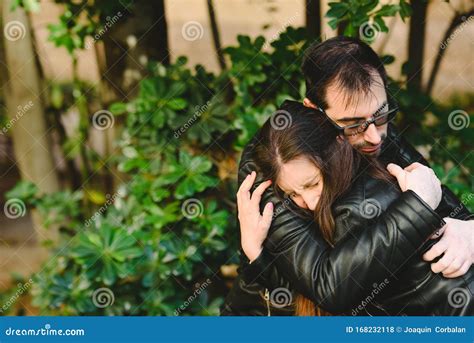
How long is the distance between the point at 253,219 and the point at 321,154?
39 centimetres

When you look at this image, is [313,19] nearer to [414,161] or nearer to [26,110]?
[414,161]

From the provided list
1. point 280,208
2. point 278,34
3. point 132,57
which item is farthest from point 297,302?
point 132,57

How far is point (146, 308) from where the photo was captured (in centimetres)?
372

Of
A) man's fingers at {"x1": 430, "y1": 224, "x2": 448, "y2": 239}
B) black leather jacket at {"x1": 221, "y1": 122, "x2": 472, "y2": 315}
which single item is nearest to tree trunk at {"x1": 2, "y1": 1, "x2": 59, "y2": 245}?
black leather jacket at {"x1": 221, "y1": 122, "x2": 472, "y2": 315}

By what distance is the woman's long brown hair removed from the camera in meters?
2.70

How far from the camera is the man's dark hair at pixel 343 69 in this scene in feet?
9.37

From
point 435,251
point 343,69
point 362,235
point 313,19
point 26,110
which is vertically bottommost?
point 26,110

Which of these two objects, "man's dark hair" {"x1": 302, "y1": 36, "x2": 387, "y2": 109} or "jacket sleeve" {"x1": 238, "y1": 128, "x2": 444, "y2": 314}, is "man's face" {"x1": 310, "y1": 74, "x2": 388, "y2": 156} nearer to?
"man's dark hair" {"x1": 302, "y1": 36, "x2": 387, "y2": 109}

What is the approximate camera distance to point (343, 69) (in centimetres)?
288

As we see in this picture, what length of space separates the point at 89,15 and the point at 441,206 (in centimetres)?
220

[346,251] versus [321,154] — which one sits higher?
[321,154]

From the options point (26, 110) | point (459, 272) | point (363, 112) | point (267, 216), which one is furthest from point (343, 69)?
point (26, 110)

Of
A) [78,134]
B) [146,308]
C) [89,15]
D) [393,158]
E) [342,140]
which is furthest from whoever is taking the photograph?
[78,134]

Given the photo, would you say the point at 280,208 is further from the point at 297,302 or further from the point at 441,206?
the point at 441,206
